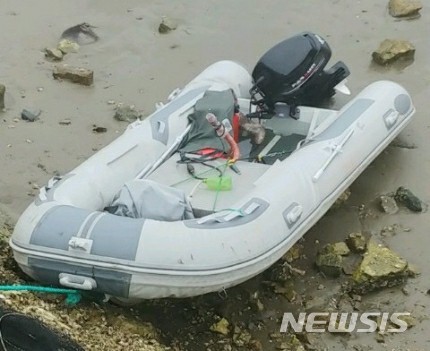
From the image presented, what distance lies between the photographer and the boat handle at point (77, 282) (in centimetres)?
321

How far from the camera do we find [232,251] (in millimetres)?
3242

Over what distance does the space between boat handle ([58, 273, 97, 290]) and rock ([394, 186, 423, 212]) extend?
166 cm

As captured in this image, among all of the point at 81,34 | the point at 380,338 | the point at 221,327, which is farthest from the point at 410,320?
the point at 81,34

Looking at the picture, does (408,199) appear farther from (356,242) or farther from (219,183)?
(219,183)

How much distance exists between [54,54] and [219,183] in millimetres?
2107

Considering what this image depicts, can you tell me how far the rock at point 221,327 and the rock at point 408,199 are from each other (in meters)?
1.17

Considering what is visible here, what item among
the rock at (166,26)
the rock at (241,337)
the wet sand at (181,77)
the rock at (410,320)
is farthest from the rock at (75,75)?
the rock at (410,320)

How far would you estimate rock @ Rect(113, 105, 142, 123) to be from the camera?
4.83 metres

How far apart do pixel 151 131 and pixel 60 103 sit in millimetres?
1102

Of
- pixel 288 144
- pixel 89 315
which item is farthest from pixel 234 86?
pixel 89 315

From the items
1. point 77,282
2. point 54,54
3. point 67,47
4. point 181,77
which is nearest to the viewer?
point 77,282

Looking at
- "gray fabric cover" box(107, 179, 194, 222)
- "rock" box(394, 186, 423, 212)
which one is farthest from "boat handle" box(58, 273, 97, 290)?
"rock" box(394, 186, 423, 212)

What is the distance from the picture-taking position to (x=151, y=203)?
11.4ft

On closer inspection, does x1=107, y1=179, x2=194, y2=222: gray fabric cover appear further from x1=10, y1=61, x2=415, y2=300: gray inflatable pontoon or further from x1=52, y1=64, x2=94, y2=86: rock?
x1=52, y1=64, x2=94, y2=86: rock
